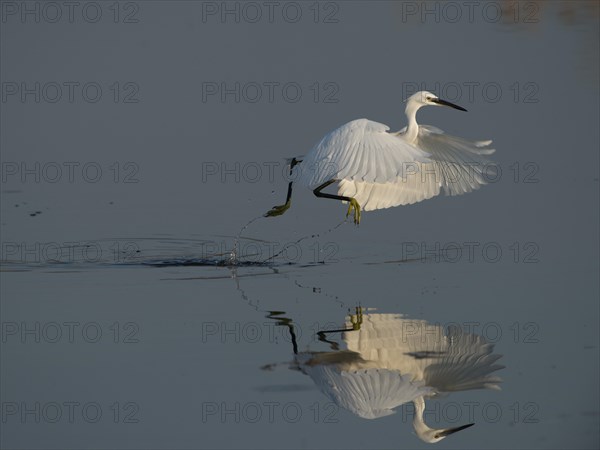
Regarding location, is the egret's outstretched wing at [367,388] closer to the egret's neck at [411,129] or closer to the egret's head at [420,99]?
the egret's neck at [411,129]

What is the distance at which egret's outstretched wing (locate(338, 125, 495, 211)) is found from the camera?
9.98 metres

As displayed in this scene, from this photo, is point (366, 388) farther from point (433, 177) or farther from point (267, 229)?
point (267, 229)

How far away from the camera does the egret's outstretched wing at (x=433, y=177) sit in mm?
9984

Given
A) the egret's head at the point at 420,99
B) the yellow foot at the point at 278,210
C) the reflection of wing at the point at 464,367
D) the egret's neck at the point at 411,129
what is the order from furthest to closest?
the yellow foot at the point at 278,210
the egret's head at the point at 420,99
the egret's neck at the point at 411,129
the reflection of wing at the point at 464,367

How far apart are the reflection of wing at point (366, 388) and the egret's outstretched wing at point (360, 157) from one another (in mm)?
2005

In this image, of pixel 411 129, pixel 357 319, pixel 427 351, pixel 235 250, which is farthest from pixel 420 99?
pixel 427 351

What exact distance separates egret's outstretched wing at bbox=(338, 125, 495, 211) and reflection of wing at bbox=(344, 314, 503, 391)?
2031mm

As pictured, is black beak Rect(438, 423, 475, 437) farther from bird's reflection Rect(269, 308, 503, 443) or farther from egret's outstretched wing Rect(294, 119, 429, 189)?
egret's outstretched wing Rect(294, 119, 429, 189)

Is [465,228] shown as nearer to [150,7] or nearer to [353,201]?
[353,201]

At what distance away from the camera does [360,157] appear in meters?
8.91

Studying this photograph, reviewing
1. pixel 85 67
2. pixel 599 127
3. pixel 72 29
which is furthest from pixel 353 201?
pixel 72 29

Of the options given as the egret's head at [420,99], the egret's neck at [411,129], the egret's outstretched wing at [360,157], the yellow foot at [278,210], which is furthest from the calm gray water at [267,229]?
the egret's head at [420,99]

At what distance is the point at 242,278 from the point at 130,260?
130cm

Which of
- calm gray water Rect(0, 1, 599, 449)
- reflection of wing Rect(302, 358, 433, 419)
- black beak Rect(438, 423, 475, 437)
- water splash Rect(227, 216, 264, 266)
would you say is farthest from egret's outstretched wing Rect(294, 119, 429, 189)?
black beak Rect(438, 423, 475, 437)
